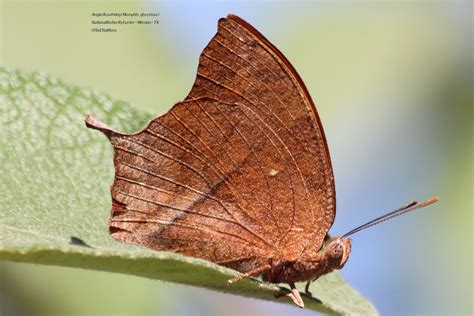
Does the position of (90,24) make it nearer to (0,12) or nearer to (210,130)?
(0,12)

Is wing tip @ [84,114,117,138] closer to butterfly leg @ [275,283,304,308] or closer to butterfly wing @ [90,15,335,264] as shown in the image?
butterfly wing @ [90,15,335,264]

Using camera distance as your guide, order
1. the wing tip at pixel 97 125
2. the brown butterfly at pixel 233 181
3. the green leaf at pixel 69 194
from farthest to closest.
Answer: the brown butterfly at pixel 233 181 → the wing tip at pixel 97 125 → the green leaf at pixel 69 194

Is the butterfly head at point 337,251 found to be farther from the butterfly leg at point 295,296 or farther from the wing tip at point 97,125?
the wing tip at point 97,125

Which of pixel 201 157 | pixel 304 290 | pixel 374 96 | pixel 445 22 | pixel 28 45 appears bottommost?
pixel 304 290

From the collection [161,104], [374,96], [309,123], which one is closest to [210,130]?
[309,123]

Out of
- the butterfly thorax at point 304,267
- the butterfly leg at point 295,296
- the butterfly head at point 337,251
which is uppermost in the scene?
the butterfly head at point 337,251

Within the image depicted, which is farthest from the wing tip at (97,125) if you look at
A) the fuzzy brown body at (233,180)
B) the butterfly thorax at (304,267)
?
the butterfly thorax at (304,267)

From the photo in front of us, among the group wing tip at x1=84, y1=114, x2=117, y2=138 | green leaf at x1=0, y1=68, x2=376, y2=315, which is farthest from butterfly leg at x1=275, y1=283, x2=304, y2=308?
wing tip at x1=84, y1=114, x2=117, y2=138
